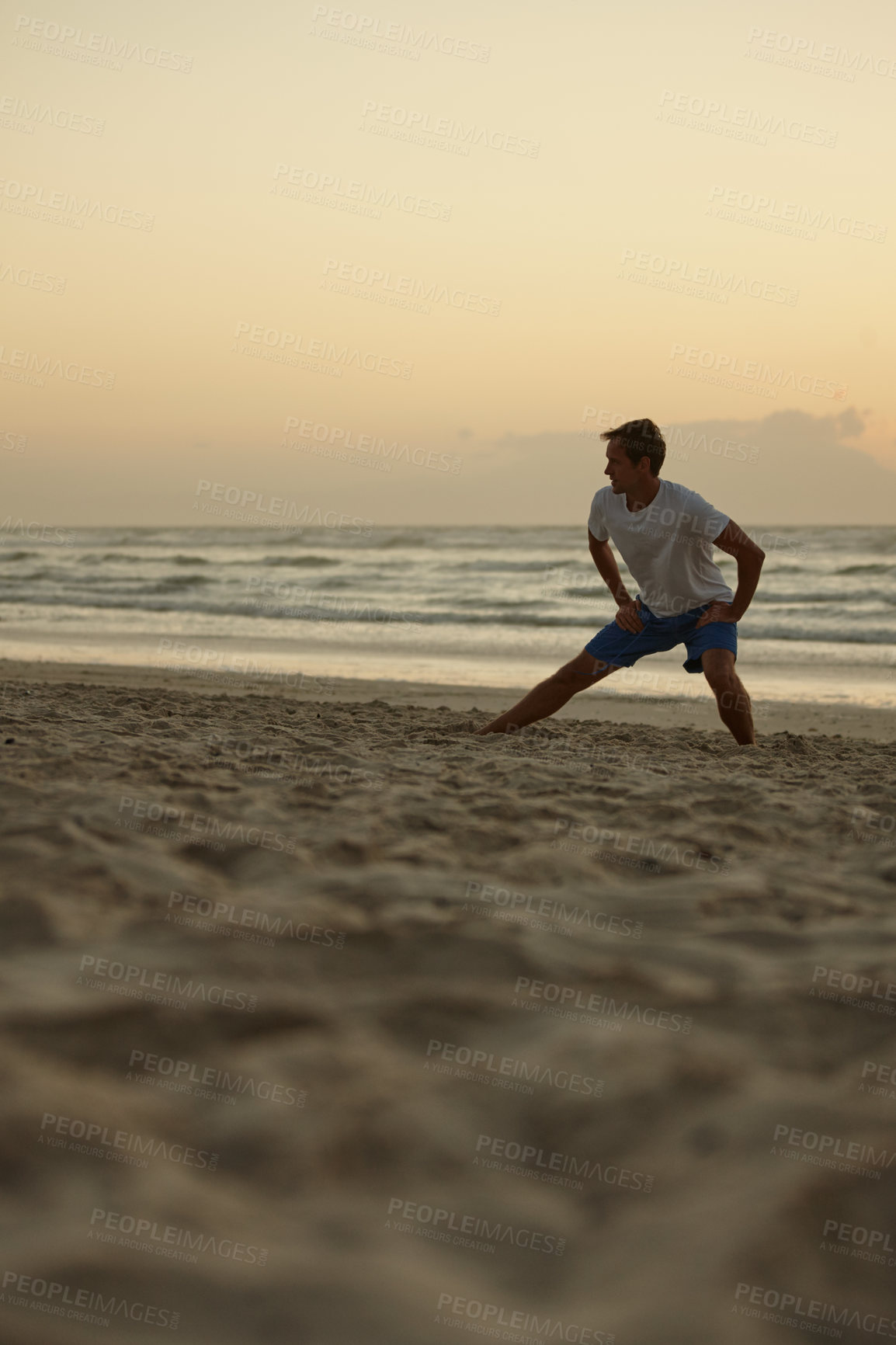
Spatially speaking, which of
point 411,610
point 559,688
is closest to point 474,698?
point 559,688

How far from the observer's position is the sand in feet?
5.10

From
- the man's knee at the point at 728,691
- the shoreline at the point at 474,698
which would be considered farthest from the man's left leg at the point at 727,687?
the shoreline at the point at 474,698

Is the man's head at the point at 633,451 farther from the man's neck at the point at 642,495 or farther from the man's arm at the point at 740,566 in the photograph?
the man's arm at the point at 740,566

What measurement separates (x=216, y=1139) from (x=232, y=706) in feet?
16.4

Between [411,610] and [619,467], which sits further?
[411,610]

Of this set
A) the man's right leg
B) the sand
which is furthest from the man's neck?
the sand

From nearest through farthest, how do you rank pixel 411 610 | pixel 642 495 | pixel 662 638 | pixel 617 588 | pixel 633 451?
pixel 633 451
pixel 642 495
pixel 662 638
pixel 617 588
pixel 411 610

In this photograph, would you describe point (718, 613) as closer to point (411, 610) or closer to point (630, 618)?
point (630, 618)

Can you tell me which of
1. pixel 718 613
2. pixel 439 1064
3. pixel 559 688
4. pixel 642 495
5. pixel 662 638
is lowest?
pixel 439 1064

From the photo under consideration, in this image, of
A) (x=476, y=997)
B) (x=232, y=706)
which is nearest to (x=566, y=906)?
(x=476, y=997)

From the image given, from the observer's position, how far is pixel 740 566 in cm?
504

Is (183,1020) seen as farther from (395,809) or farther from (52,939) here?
(395,809)

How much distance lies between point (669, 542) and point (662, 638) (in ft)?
1.71

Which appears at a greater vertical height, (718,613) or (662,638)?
(718,613)
